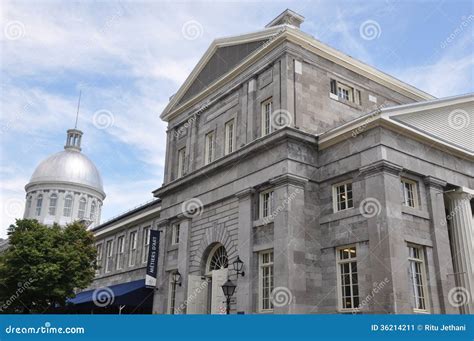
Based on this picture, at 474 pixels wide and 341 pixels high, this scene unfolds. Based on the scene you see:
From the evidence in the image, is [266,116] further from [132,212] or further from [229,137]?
[132,212]

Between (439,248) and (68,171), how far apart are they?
64989 mm

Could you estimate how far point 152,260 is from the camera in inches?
1054

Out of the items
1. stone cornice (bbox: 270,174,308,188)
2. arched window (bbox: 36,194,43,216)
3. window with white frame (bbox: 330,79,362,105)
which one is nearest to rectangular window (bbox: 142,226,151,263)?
stone cornice (bbox: 270,174,308,188)

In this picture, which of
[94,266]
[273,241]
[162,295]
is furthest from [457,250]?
[94,266]

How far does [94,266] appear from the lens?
3159 cm

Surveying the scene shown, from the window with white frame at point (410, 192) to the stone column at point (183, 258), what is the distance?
10886 millimetres

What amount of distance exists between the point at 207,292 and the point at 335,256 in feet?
23.2

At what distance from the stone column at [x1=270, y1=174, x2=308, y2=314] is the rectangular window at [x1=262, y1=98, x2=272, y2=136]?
303cm

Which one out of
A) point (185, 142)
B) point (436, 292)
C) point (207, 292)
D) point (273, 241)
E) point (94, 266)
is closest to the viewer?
point (436, 292)

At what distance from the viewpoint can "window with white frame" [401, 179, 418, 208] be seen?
19000 mm

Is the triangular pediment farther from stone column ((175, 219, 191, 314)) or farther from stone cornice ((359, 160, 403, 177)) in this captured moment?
stone cornice ((359, 160, 403, 177))

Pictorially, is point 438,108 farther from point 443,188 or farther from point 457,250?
point 457,250

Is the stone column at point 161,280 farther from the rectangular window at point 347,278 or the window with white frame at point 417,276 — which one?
the window with white frame at point 417,276

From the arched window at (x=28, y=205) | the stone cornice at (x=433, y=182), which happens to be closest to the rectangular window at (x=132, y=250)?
the stone cornice at (x=433, y=182)
